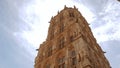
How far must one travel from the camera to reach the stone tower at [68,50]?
27.1 m

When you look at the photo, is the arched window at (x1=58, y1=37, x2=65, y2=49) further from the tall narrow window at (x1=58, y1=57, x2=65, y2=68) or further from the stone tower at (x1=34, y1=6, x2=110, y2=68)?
the tall narrow window at (x1=58, y1=57, x2=65, y2=68)

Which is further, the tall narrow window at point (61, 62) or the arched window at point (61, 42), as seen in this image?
the arched window at point (61, 42)

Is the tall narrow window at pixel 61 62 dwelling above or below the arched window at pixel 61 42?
below

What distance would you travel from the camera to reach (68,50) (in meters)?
30.4

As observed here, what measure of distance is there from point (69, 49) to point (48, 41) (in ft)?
28.0

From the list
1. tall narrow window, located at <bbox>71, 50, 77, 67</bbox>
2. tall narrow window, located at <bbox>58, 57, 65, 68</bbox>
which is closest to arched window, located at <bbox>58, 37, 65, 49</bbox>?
tall narrow window, located at <bbox>58, 57, 65, 68</bbox>

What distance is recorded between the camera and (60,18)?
44500 mm

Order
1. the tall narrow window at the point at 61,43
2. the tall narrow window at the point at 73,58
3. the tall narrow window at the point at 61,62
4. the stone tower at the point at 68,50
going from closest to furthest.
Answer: the stone tower at the point at 68,50 → the tall narrow window at the point at 73,58 → the tall narrow window at the point at 61,62 → the tall narrow window at the point at 61,43

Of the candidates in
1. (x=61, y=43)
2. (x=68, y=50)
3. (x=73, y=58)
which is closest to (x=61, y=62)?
(x=68, y=50)

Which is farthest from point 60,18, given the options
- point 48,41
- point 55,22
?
point 48,41

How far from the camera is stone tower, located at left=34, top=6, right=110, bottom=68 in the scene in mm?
27125

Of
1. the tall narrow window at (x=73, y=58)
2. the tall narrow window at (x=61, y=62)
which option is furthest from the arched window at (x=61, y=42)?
the tall narrow window at (x=73, y=58)

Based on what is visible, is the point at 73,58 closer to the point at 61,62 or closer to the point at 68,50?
the point at 68,50

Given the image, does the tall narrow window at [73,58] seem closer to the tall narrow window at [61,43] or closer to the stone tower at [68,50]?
the stone tower at [68,50]
